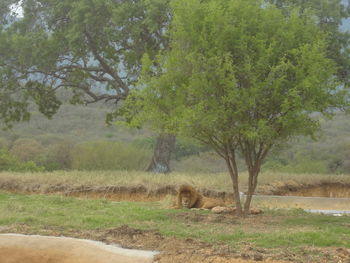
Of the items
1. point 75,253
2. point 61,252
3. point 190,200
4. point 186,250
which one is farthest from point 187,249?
point 190,200

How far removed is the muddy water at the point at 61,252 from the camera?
25.6 ft

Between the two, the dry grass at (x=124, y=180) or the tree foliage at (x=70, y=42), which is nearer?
the dry grass at (x=124, y=180)

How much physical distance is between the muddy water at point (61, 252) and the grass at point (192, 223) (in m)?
1.25

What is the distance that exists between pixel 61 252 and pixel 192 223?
3.46m

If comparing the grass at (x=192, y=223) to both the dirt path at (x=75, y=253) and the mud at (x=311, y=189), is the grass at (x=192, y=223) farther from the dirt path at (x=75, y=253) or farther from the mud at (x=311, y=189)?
the mud at (x=311, y=189)

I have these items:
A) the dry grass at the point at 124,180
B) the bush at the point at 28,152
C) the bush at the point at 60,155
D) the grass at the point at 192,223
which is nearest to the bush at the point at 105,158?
the bush at the point at 60,155

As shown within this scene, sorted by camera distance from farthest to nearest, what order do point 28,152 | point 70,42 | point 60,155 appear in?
point 28,152 < point 60,155 < point 70,42

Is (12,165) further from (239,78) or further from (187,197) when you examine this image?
(239,78)

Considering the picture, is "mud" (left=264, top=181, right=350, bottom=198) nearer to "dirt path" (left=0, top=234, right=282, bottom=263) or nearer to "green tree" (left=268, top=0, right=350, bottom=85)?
"green tree" (left=268, top=0, right=350, bottom=85)

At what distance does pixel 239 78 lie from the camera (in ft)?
37.9

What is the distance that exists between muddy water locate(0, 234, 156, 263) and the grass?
1.25 metres

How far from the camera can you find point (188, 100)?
1159cm

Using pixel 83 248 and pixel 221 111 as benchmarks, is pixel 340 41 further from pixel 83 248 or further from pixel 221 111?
pixel 83 248

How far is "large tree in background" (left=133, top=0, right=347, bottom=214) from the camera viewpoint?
11047mm
